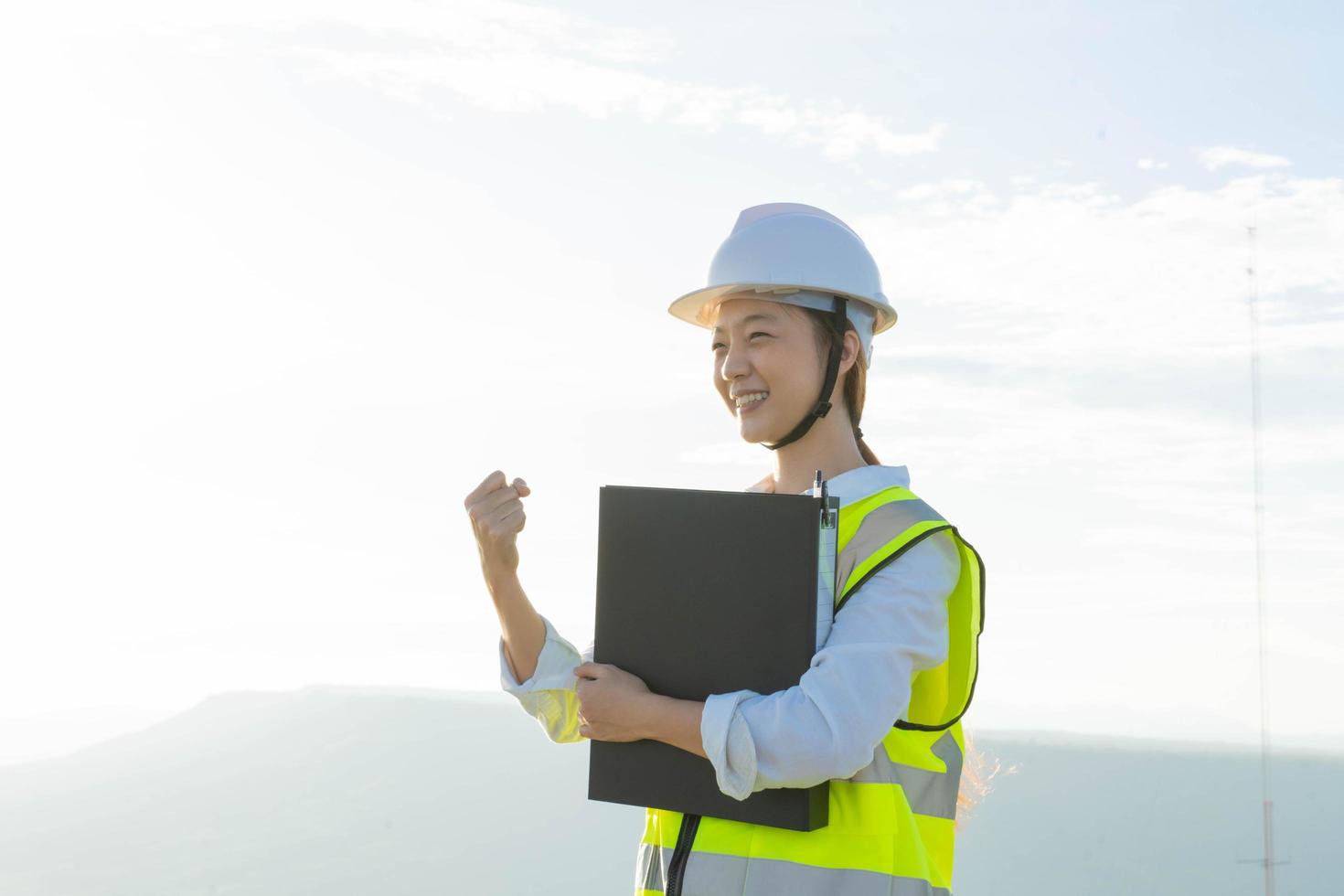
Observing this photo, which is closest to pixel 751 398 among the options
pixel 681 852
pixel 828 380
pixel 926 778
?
Result: pixel 828 380

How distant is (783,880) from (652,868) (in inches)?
17.6

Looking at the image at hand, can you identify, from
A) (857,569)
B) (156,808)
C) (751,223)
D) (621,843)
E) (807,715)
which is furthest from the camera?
(156,808)

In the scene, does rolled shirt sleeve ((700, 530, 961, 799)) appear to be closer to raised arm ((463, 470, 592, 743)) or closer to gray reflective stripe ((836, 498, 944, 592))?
gray reflective stripe ((836, 498, 944, 592))

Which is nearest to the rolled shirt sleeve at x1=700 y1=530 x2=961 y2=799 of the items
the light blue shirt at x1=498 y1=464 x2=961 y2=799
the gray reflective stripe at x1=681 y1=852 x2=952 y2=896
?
the light blue shirt at x1=498 y1=464 x2=961 y2=799

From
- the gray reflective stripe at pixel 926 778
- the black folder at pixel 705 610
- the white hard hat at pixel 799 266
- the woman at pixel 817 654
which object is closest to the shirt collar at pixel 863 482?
the woman at pixel 817 654

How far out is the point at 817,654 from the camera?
3217mm

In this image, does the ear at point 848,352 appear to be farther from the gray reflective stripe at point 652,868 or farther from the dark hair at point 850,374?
the gray reflective stripe at point 652,868

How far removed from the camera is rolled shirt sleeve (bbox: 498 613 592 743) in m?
4.00

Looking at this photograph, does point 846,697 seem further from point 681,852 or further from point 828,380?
point 828,380

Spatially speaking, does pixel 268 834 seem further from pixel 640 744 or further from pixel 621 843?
pixel 640 744

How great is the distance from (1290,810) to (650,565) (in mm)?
216217

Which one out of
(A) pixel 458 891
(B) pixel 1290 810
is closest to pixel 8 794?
Result: (A) pixel 458 891

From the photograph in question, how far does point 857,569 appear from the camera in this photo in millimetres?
3373

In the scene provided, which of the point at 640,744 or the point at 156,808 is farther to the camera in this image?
the point at 156,808
